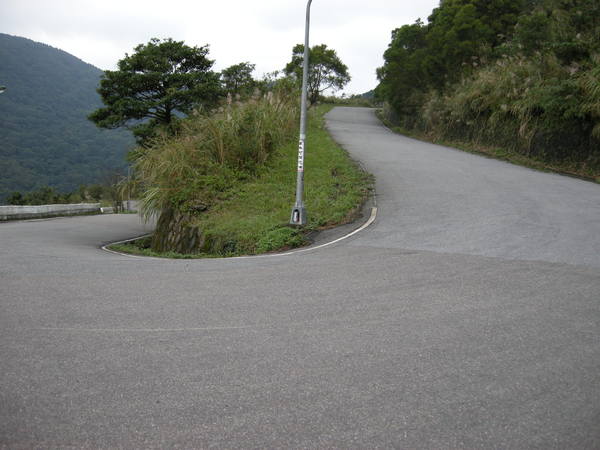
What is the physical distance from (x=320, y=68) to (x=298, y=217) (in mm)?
43284

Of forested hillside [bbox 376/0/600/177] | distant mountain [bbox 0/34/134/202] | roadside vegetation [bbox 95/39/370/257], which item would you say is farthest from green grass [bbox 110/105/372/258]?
distant mountain [bbox 0/34/134/202]

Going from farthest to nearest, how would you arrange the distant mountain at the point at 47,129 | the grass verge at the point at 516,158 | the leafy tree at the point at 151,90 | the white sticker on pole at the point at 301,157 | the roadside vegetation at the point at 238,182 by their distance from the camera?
the distant mountain at the point at 47,129, the leafy tree at the point at 151,90, the grass verge at the point at 516,158, the roadside vegetation at the point at 238,182, the white sticker on pole at the point at 301,157

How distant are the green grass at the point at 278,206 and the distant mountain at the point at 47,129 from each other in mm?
69095

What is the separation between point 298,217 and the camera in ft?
34.2

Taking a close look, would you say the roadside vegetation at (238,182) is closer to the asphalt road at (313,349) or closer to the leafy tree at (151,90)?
the asphalt road at (313,349)

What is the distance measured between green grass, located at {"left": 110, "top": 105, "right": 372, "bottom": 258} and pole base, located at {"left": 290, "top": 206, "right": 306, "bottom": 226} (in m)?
0.17

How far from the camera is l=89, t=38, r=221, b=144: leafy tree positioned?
111 ft

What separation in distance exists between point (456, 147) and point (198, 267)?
17.6 metres

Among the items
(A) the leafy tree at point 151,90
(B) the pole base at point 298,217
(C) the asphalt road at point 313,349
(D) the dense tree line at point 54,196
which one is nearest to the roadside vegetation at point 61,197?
(D) the dense tree line at point 54,196

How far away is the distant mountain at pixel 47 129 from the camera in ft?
286

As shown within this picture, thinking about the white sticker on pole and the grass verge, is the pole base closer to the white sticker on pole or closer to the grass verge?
the white sticker on pole

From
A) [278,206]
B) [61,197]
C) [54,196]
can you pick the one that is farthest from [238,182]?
[61,197]

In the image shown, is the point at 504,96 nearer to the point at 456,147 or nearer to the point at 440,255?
the point at 456,147

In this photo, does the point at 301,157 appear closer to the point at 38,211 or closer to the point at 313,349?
the point at 313,349
